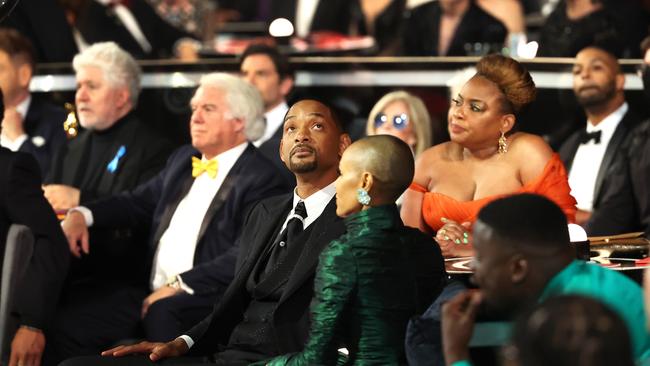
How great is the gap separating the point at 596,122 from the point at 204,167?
1.99 metres

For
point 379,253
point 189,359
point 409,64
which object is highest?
point 409,64

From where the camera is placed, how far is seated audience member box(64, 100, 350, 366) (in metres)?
4.63

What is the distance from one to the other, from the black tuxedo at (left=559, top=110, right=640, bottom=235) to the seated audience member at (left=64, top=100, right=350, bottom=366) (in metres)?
2.00

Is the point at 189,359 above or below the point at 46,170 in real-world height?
below

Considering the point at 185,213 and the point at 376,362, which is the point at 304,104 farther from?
the point at 185,213

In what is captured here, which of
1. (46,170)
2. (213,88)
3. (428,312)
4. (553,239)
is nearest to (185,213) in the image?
(213,88)

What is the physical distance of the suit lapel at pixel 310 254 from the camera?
4379 mm

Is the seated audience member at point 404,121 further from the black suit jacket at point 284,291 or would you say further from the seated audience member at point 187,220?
the black suit jacket at point 284,291

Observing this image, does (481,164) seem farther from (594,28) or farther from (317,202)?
(594,28)

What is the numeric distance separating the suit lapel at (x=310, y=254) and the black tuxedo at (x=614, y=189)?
214 cm

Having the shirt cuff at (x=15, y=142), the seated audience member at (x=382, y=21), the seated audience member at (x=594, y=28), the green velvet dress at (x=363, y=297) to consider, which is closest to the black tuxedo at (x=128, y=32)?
the seated audience member at (x=382, y=21)

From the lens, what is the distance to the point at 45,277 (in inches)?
226

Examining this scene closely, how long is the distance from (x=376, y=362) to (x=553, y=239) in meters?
0.85

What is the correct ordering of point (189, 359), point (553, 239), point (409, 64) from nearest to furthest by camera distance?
point (553, 239) → point (189, 359) → point (409, 64)
